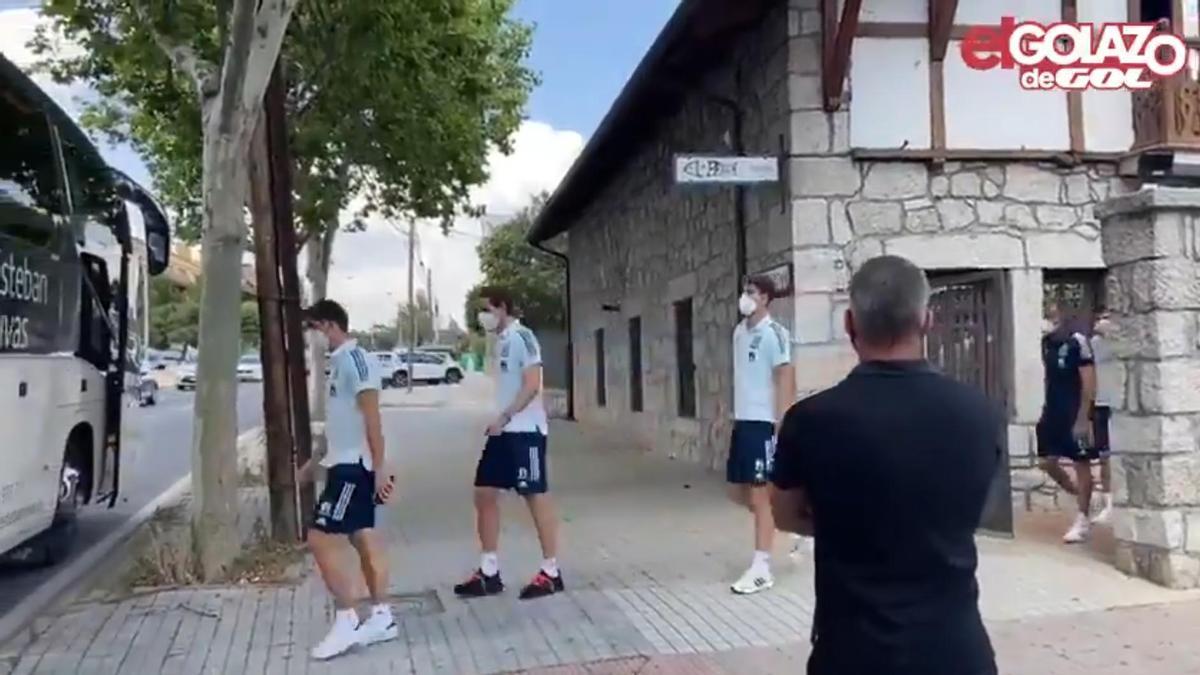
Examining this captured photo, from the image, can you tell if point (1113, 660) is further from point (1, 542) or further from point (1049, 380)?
point (1, 542)

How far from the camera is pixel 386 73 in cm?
1225

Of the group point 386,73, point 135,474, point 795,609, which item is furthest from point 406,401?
point 795,609

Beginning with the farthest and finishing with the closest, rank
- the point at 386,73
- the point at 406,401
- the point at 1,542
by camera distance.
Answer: the point at 406,401, the point at 386,73, the point at 1,542

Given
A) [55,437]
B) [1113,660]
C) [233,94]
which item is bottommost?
[1113,660]

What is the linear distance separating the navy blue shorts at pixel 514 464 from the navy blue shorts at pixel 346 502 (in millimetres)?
1061

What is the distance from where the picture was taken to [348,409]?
20.4 ft

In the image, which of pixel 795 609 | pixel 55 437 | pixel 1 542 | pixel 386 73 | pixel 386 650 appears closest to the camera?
pixel 386 650

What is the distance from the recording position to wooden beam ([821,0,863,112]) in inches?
374

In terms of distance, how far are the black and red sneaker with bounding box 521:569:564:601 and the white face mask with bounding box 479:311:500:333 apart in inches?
57.1

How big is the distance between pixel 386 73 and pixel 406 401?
26625 mm

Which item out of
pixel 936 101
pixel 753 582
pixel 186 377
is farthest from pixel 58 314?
pixel 186 377

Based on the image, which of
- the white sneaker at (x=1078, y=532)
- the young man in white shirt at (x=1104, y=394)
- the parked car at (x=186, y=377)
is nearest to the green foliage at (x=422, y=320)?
the parked car at (x=186, y=377)

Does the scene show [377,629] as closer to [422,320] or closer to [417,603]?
[417,603]

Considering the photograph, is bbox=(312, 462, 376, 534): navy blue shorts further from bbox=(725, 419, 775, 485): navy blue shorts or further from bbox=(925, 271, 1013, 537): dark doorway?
bbox=(925, 271, 1013, 537): dark doorway
